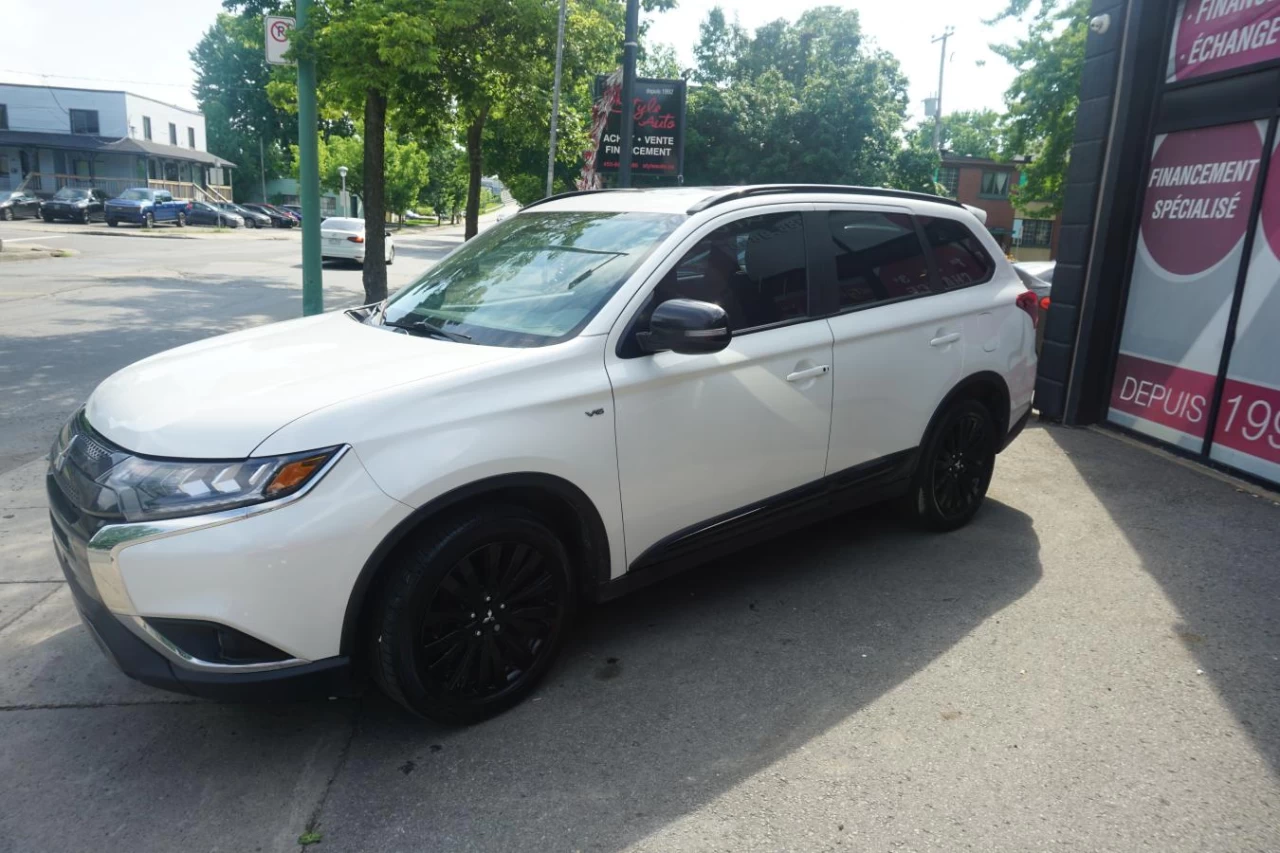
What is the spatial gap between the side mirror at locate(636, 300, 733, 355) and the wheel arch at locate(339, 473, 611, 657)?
2.09 ft

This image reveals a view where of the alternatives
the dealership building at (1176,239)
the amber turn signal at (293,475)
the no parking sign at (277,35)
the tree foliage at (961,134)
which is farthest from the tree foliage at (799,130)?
the amber turn signal at (293,475)

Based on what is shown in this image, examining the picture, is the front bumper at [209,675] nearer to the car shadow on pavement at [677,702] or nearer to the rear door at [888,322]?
the car shadow on pavement at [677,702]

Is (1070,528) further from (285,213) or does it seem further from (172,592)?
(285,213)

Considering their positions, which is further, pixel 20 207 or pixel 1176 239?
pixel 20 207

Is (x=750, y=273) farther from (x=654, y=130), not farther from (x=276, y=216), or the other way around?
(x=276, y=216)

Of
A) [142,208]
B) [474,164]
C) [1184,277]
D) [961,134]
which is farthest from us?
[961,134]

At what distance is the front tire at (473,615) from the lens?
290cm

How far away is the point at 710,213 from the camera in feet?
12.6

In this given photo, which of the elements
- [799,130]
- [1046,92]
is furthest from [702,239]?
[799,130]

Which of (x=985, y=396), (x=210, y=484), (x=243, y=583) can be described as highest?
(x=210, y=484)

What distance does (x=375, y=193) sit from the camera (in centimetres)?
1203

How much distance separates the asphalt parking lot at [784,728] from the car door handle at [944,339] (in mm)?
1115

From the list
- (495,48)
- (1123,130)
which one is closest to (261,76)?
(495,48)

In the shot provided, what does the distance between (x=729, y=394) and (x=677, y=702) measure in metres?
1.21
